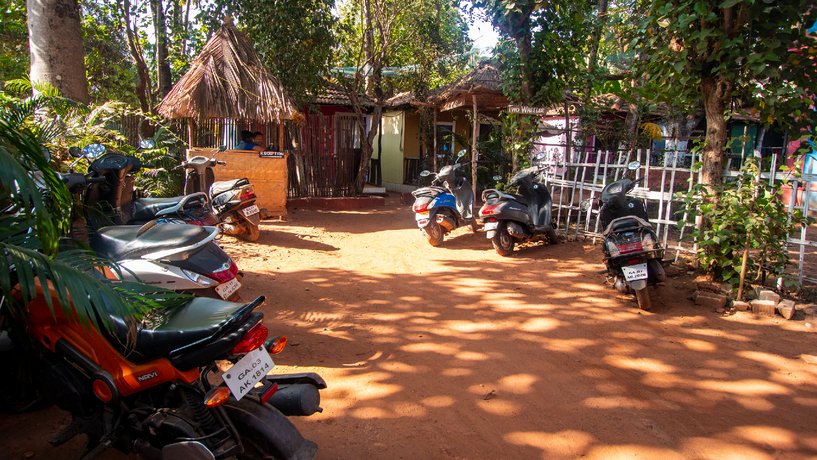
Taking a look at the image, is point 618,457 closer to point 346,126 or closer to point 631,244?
point 631,244

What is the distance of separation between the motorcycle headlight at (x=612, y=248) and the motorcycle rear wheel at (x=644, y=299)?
0.41 m

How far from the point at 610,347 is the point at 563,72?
583 centimetres

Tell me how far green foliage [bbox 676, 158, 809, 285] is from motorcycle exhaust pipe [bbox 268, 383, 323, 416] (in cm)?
458

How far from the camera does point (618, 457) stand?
2.85 m

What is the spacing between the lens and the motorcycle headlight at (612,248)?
5363 mm

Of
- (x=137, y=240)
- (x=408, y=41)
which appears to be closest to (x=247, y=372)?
(x=137, y=240)

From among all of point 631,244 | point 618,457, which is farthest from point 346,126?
point 618,457

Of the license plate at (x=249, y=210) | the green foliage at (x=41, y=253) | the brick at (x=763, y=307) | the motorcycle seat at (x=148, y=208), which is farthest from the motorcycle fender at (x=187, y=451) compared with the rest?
the license plate at (x=249, y=210)

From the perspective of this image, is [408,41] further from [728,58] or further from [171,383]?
[171,383]

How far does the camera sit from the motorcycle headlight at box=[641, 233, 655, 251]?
5.27m

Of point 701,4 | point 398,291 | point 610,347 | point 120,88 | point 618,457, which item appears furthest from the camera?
point 120,88

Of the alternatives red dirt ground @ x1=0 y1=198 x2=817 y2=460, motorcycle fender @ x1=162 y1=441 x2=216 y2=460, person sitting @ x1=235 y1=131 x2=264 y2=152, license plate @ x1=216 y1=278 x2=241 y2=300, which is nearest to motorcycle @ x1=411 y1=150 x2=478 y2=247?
red dirt ground @ x1=0 y1=198 x2=817 y2=460

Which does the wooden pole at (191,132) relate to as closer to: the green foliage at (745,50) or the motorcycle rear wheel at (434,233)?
the motorcycle rear wheel at (434,233)

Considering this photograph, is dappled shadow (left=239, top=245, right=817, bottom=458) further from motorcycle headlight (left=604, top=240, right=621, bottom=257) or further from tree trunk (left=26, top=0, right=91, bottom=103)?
tree trunk (left=26, top=0, right=91, bottom=103)
